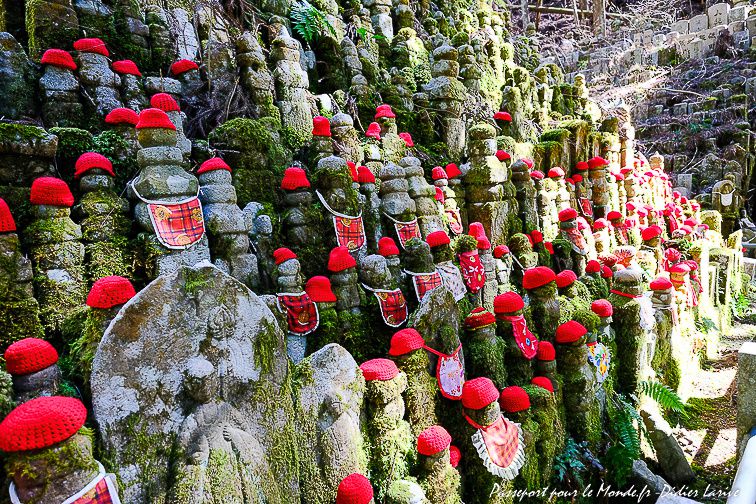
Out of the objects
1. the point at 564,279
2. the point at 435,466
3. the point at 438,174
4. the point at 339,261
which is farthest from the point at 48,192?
the point at 564,279

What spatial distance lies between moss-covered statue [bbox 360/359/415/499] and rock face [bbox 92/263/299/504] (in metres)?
0.62

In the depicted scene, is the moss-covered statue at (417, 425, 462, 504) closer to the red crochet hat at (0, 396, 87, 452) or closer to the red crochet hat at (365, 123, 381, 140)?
the red crochet hat at (0, 396, 87, 452)

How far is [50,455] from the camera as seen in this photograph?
1758mm

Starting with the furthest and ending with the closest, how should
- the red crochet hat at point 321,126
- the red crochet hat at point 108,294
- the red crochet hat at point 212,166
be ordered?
the red crochet hat at point 321,126 < the red crochet hat at point 212,166 < the red crochet hat at point 108,294

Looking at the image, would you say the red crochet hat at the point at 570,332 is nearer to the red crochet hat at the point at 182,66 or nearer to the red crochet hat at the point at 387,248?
the red crochet hat at the point at 387,248

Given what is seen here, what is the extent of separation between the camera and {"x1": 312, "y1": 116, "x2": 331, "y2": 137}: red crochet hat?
188 inches

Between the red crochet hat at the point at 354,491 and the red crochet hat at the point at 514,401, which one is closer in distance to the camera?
the red crochet hat at the point at 354,491

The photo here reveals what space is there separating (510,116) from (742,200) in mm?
14309

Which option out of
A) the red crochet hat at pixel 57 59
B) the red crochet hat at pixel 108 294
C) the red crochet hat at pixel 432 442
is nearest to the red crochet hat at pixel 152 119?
the red crochet hat at pixel 57 59

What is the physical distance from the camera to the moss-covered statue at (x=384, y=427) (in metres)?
3.08

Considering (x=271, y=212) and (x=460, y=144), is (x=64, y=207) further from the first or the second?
(x=460, y=144)

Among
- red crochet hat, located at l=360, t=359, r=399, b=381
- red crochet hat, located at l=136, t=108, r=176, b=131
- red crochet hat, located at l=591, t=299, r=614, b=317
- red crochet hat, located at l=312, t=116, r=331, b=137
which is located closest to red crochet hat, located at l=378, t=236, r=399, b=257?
red crochet hat, located at l=312, t=116, r=331, b=137

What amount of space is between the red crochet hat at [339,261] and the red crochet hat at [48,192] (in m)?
1.99

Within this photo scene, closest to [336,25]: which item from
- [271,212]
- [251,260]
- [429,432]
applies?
[271,212]
